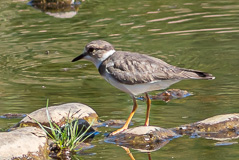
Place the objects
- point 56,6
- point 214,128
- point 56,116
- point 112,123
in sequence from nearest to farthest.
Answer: point 214,128 < point 56,116 < point 112,123 < point 56,6

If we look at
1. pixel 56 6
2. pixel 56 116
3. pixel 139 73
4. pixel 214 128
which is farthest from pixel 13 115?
pixel 56 6

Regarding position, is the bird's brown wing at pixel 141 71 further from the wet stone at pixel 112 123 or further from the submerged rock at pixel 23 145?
the submerged rock at pixel 23 145

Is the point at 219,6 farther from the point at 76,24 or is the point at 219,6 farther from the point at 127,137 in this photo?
the point at 127,137

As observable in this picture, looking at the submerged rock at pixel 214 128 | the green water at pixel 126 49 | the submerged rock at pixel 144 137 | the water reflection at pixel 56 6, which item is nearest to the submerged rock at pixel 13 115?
the green water at pixel 126 49

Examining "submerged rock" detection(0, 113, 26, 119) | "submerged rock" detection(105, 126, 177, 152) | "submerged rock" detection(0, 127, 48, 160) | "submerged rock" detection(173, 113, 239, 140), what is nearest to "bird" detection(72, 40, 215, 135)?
"submerged rock" detection(105, 126, 177, 152)

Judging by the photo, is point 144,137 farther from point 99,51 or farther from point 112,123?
point 99,51

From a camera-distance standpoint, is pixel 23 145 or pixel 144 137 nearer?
pixel 23 145

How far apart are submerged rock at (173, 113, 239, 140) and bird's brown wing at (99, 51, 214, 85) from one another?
2.05 ft

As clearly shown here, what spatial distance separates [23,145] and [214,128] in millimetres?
2547

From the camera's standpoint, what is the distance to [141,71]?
8047mm

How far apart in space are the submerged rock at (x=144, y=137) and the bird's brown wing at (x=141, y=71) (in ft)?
2.32

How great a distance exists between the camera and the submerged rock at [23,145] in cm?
682

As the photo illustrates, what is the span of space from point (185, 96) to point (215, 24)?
524 cm

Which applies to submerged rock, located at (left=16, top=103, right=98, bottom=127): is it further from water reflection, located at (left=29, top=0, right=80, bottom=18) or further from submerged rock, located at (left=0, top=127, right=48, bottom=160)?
water reflection, located at (left=29, top=0, right=80, bottom=18)
